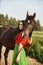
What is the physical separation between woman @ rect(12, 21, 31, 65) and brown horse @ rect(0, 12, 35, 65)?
4cm

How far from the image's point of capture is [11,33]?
2.07 m

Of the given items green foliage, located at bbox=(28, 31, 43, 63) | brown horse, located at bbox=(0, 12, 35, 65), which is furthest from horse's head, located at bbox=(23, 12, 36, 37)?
green foliage, located at bbox=(28, 31, 43, 63)

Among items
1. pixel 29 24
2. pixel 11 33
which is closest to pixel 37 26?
pixel 29 24

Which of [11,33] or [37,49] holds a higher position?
[11,33]

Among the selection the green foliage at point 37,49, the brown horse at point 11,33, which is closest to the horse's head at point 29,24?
the brown horse at point 11,33

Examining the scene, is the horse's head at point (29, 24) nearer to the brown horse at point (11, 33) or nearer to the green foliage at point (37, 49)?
the brown horse at point (11, 33)

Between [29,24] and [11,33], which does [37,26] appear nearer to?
[29,24]

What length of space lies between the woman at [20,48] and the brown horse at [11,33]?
1.7 inches

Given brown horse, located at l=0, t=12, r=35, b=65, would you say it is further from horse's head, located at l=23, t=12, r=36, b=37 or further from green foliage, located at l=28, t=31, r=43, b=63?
green foliage, located at l=28, t=31, r=43, b=63

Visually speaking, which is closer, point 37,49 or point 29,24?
point 29,24

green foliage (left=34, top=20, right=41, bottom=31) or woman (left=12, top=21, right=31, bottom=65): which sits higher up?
green foliage (left=34, top=20, right=41, bottom=31)

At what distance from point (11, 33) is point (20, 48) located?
17 centimetres

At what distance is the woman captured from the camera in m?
1.97

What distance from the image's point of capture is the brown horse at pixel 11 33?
6.41 ft
